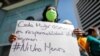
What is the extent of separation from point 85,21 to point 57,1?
39271 millimetres

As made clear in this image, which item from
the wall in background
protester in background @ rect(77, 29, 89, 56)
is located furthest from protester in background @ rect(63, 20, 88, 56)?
the wall in background

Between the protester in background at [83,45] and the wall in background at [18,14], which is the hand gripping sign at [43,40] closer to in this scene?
the protester in background at [83,45]

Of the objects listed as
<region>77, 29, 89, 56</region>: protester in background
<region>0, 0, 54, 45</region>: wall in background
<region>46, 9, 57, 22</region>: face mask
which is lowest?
<region>77, 29, 89, 56</region>: protester in background

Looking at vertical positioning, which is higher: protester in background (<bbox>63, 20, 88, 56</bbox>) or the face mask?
the face mask

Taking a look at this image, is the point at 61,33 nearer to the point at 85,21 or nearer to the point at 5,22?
the point at 5,22

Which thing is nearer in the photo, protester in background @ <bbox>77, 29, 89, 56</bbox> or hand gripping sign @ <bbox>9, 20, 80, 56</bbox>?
hand gripping sign @ <bbox>9, 20, 80, 56</bbox>

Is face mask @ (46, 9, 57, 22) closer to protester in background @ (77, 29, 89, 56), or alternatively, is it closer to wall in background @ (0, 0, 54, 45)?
protester in background @ (77, 29, 89, 56)

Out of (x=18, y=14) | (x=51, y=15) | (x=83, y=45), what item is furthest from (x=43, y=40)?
(x=18, y=14)

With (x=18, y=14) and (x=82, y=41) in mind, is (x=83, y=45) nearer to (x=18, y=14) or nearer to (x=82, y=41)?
(x=82, y=41)

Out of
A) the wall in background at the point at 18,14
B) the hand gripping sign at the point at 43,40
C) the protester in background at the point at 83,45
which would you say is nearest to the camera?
the hand gripping sign at the point at 43,40

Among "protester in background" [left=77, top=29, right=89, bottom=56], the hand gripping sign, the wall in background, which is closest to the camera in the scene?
the hand gripping sign

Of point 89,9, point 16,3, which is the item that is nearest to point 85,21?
point 89,9

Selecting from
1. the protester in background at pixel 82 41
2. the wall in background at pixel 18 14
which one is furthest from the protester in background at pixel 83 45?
the wall in background at pixel 18 14

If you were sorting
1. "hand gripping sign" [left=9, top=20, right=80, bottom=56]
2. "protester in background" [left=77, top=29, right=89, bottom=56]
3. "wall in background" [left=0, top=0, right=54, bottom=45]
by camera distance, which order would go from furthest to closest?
"wall in background" [left=0, top=0, right=54, bottom=45]
"protester in background" [left=77, top=29, right=89, bottom=56]
"hand gripping sign" [left=9, top=20, right=80, bottom=56]
